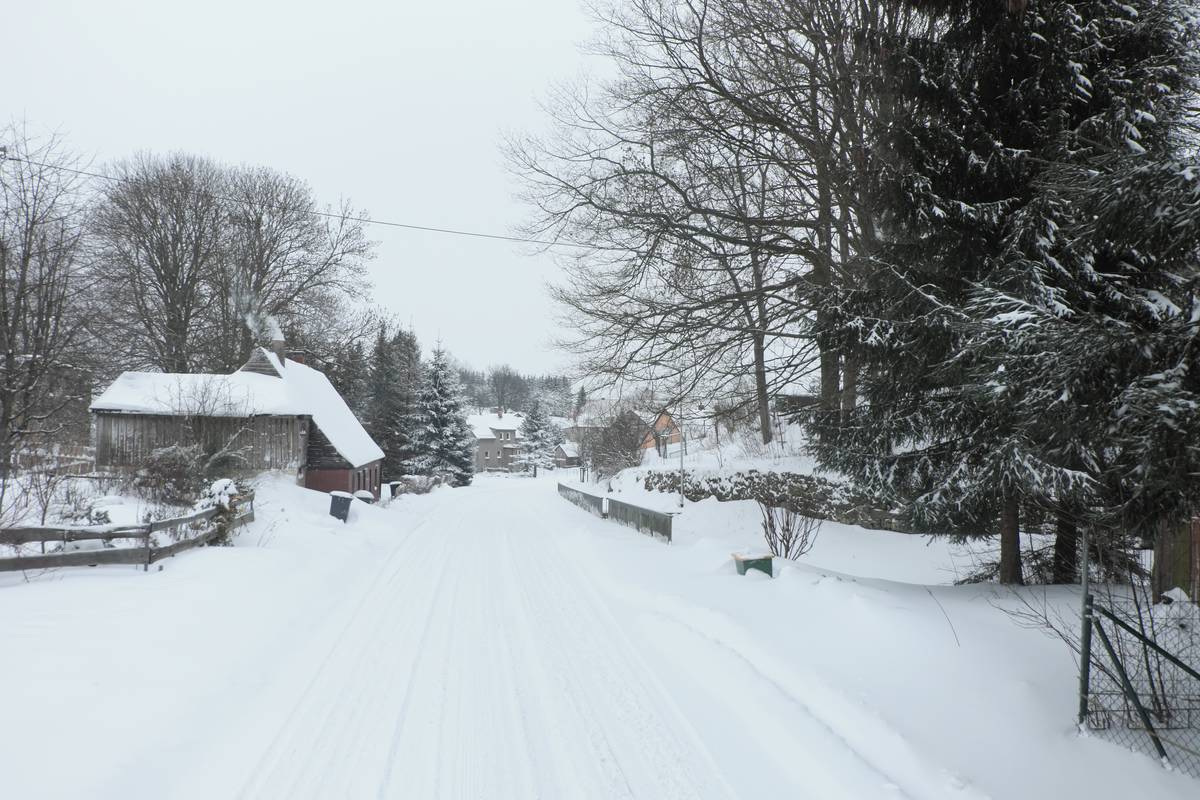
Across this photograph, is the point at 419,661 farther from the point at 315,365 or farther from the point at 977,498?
the point at 315,365

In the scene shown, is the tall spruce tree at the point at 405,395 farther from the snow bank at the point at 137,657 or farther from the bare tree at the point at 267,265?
the snow bank at the point at 137,657

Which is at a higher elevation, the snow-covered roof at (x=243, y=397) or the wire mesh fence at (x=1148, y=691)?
the snow-covered roof at (x=243, y=397)

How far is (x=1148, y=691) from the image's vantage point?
171 inches

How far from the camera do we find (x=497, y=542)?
48.0 ft

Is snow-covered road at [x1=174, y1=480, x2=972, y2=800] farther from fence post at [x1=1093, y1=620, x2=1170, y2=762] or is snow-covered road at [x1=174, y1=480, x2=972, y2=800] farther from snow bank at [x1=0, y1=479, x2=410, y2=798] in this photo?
fence post at [x1=1093, y1=620, x2=1170, y2=762]

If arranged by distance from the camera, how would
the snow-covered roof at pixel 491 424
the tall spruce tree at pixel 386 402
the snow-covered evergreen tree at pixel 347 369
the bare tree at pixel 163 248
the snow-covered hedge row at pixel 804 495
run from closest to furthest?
1. the snow-covered hedge row at pixel 804 495
2. the bare tree at pixel 163 248
3. the snow-covered evergreen tree at pixel 347 369
4. the tall spruce tree at pixel 386 402
5. the snow-covered roof at pixel 491 424

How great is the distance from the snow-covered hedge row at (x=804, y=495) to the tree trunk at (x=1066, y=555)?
210 inches

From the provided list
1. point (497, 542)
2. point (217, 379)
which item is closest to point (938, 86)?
point (497, 542)

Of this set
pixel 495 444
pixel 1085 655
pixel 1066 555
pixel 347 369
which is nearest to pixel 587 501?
pixel 1066 555

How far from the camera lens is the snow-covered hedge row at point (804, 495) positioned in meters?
14.5

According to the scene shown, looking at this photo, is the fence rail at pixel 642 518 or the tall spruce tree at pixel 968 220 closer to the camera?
the tall spruce tree at pixel 968 220

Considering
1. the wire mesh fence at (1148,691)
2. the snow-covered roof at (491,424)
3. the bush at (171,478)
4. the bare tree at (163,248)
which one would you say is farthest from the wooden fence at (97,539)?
the snow-covered roof at (491,424)

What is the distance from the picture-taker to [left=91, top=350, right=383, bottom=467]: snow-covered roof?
1772 cm

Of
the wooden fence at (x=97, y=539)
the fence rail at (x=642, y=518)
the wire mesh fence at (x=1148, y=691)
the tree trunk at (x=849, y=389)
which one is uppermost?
the tree trunk at (x=849, y=389)
